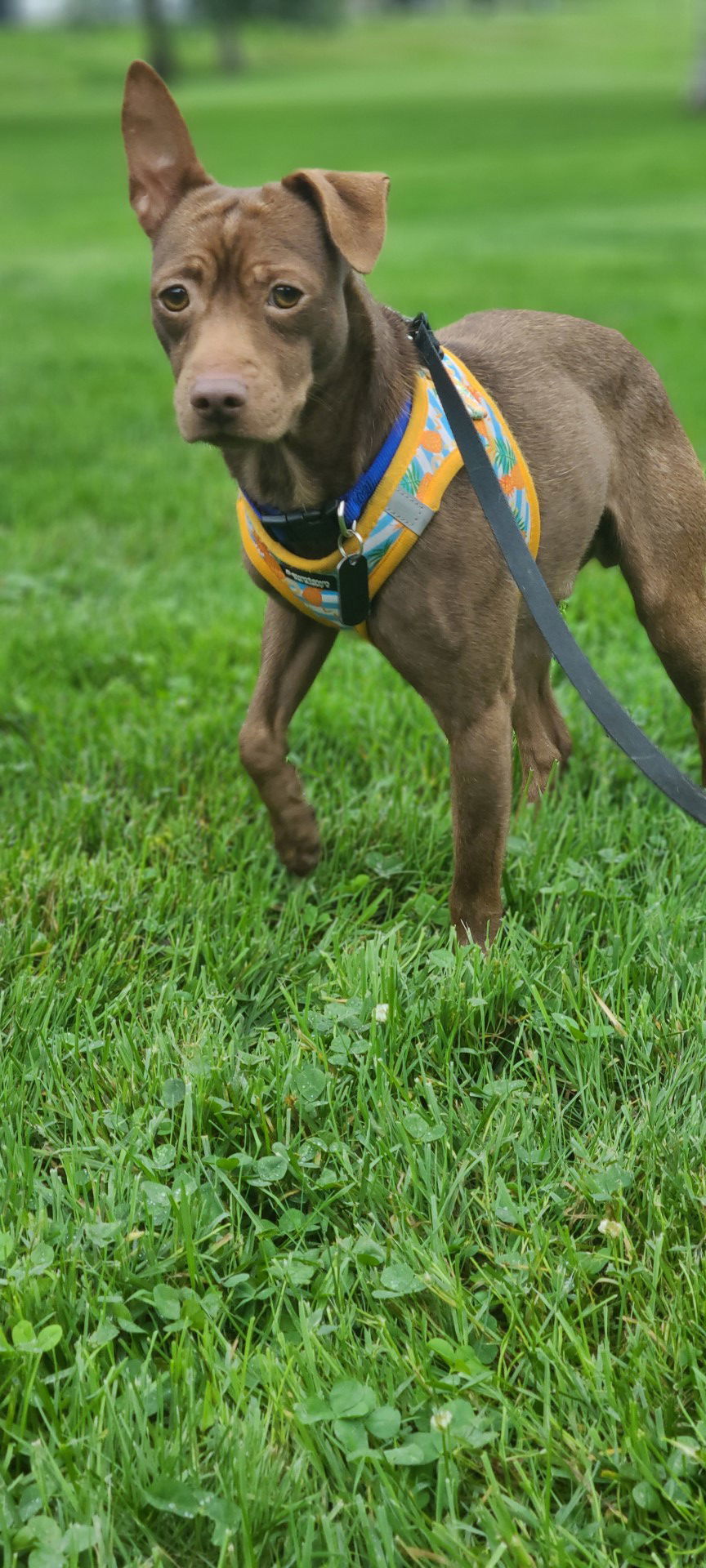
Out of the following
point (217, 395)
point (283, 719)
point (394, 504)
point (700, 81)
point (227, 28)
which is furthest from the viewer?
point (227, 28)

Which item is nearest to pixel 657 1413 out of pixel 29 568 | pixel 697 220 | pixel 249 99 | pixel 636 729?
pixel 636 729

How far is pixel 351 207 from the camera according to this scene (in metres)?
2.52

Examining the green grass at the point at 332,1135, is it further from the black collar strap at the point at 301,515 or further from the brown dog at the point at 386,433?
the black collar strap at the point at 301,515

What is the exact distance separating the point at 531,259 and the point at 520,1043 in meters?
12.7

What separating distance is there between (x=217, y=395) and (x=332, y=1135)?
121cm

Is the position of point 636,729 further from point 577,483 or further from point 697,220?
point 697,220

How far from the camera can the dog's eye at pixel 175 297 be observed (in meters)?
2.48

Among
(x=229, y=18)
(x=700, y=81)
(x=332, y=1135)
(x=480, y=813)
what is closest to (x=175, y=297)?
(x=480, y=813)

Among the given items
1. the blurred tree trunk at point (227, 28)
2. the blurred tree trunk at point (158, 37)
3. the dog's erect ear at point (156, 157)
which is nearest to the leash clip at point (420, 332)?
the dog's erect ear at point (156, 157)

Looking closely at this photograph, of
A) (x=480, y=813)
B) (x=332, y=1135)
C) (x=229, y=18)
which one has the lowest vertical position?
(x=229, y=18)

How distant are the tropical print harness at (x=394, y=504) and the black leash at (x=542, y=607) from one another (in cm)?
5

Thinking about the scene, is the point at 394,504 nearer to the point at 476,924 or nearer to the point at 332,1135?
the point at 476,924

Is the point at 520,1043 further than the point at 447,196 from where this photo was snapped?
No

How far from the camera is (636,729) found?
239cm
